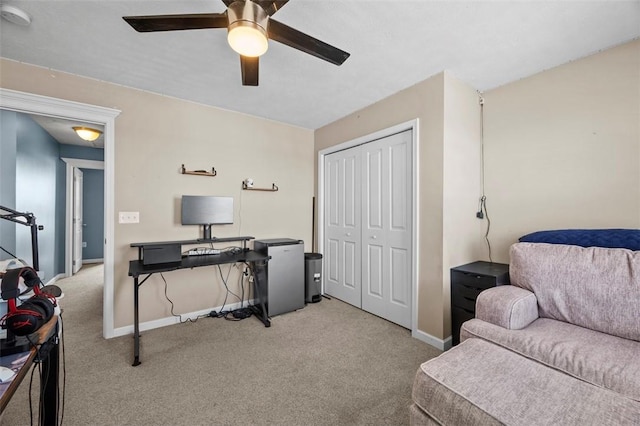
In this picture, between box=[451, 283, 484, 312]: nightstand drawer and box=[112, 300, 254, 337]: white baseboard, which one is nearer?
box=[451, 283, 484, 312]: nightstand drawer

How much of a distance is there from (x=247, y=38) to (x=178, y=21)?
1.26ft

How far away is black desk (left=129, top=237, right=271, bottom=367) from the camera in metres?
2.28

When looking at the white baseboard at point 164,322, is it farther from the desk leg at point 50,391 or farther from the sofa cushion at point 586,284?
the sofa cushion at point 586,284

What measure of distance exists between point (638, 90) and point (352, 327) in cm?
303

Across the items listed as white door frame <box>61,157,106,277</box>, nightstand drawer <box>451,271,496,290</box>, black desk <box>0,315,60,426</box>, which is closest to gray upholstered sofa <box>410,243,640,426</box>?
nightstand drawer <box>451,271,496,290</box>

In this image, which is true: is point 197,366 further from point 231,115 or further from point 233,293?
point 231,115

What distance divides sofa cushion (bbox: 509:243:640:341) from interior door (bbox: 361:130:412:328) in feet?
3.46

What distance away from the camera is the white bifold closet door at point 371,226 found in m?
2.87

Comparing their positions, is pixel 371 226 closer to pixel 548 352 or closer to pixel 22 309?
pixel 548 352

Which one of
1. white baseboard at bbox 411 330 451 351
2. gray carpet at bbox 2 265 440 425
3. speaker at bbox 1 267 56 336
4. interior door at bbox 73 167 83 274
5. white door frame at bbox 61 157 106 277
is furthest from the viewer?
interior door at bbox 73 167 83 274

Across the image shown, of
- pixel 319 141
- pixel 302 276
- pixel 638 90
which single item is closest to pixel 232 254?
pixel 302 276

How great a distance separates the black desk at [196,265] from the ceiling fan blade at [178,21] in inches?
70.8

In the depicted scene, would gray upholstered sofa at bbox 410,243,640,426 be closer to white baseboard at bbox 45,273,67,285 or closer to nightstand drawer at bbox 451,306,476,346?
nightstand drawer at bbox 451,306,476,346

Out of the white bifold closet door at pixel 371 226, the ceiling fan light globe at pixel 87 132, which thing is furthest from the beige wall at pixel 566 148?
the ceiling fan light globe at pixel 87 132
